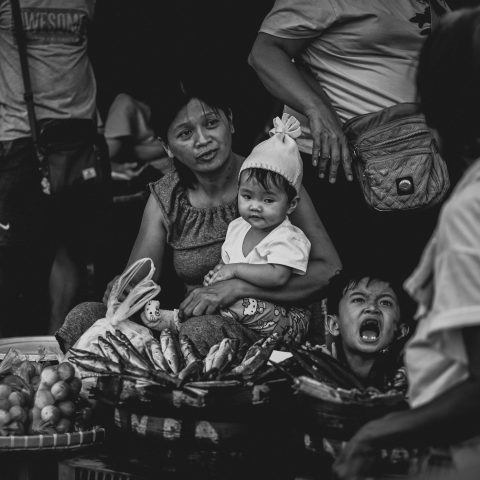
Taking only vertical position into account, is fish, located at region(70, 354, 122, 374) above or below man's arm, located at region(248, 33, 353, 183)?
below

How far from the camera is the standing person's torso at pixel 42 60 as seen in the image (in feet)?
15.2

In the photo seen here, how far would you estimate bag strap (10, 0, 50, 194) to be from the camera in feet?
15.0

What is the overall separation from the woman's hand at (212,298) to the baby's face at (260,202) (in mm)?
233

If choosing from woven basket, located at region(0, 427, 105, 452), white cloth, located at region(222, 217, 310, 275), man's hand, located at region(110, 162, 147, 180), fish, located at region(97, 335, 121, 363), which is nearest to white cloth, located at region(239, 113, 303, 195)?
white cloth, located at region(222, 217, 310, 275)

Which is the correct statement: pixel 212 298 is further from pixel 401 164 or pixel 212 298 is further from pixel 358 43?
pixel 358 43

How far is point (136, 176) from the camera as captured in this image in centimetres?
636

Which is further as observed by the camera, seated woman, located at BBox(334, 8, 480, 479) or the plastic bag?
the plastic bag

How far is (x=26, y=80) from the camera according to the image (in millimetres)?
4594

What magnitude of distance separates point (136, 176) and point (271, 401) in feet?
12.2

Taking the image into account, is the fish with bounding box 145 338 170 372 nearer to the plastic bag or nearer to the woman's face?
the plastic bag

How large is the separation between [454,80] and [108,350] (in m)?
1.72

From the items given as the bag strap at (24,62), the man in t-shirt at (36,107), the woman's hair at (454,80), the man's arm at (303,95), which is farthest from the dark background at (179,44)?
the woman's hair at (454,80)

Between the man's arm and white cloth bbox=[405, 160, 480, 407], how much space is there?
4.84 feet

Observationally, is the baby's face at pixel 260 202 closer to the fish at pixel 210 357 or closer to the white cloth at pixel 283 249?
the white cloth at pixel 283 249
